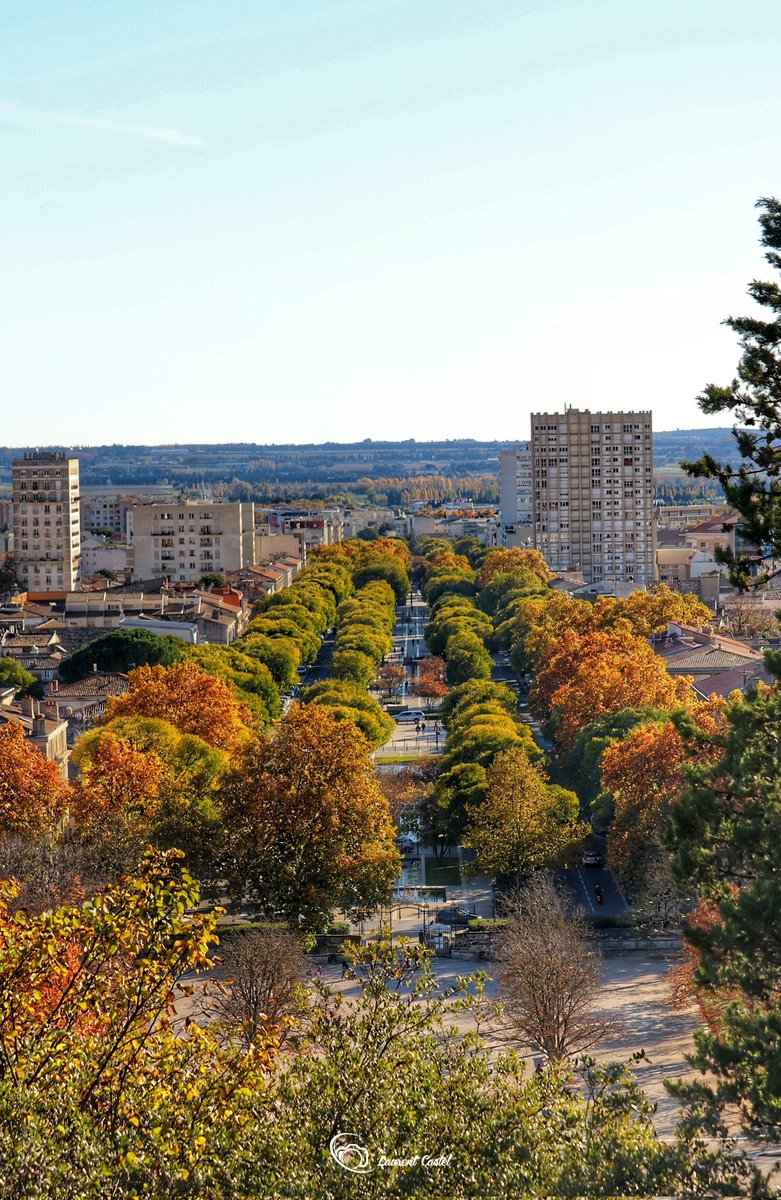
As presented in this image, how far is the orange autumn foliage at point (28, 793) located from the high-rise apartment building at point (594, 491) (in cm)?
9676

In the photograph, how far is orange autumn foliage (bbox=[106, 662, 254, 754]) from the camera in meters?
53.2

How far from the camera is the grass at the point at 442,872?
47.2m

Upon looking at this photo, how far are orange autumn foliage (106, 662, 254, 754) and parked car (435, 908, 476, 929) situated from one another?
10424 mm

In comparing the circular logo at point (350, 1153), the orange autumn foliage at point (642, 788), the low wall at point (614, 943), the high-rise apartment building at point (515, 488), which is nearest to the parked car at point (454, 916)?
the low wall at point (614, 943)

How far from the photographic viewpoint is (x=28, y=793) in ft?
140

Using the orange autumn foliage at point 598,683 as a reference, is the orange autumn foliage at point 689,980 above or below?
below

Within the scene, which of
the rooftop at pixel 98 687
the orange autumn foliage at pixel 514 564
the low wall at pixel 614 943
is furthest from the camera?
the orange autumn foliage at pixel 514 564

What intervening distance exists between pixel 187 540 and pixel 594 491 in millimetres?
33477

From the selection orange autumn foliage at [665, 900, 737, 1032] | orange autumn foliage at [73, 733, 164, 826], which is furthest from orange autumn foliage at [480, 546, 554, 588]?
orange autumn foliage at [665, 900, 737, 1032]

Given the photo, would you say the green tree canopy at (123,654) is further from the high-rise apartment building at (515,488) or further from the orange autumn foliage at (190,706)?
the high-rise apartment building at (515,488)

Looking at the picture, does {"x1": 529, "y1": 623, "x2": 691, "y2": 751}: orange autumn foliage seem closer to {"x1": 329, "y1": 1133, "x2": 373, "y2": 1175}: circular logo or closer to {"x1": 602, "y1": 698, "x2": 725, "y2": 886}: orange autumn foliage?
{"x1": 602, "y1": 698, "x2": 725, "y2": 886}: orange autumn foliage

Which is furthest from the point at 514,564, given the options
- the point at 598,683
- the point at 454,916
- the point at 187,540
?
the point at 454,916

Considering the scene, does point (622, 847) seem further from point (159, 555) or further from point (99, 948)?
point (159, 555)

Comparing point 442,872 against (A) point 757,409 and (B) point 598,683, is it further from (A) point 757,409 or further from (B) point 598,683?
(A) point 757,409
